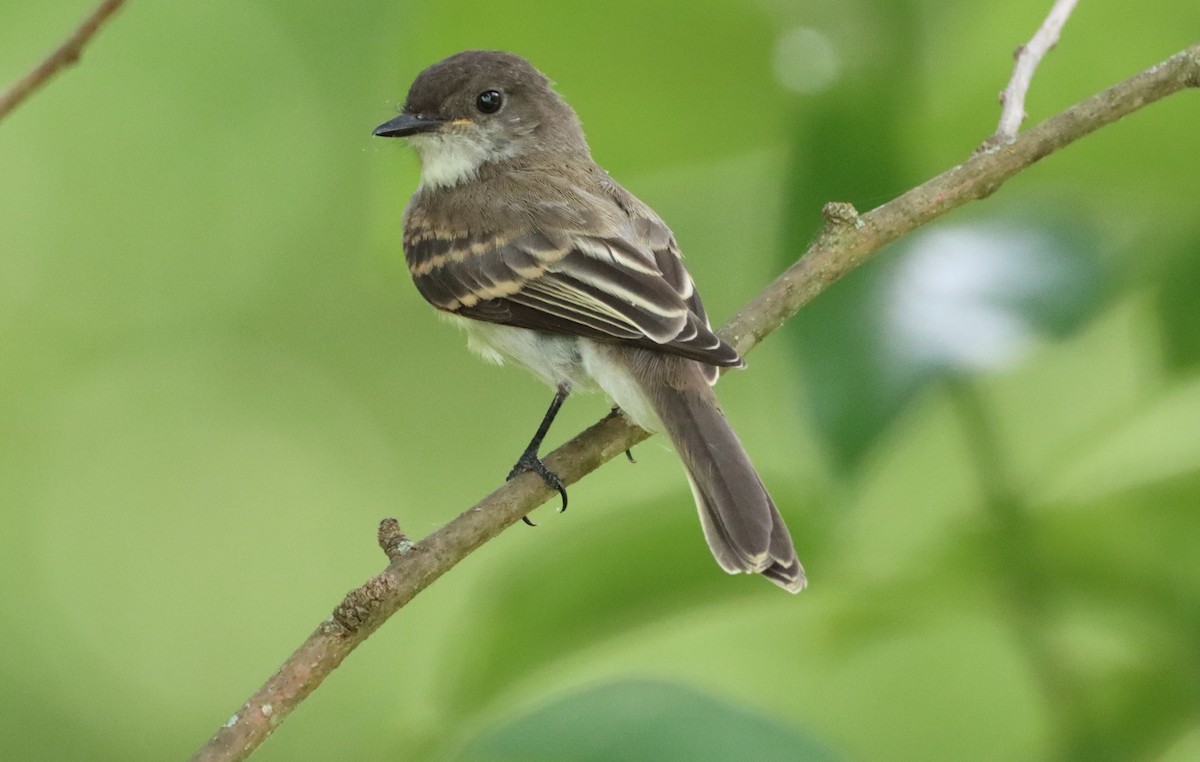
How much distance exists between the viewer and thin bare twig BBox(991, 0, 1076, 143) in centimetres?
244

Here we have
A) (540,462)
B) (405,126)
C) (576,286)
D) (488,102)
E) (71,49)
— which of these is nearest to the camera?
(71,49)

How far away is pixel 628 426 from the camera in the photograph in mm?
2809

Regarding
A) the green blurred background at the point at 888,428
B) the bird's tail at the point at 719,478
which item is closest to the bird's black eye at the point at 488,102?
the green blurred background at the point at 888,428

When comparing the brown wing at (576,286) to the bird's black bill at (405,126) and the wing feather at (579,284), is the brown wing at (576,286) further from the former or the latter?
the bird's black bill at (405,126)

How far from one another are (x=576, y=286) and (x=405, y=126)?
828 millimetres

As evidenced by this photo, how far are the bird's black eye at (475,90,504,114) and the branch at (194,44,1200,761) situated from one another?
1244mm

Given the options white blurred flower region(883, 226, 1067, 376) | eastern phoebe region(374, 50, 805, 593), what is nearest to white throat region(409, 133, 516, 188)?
eastern phoebe region(374, 50, 805, 593)

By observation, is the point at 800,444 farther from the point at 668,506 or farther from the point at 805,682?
the point at 805,682

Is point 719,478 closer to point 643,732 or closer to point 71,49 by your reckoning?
point 643,732

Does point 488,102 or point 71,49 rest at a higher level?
point 71,49

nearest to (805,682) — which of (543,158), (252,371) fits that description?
(543,158)

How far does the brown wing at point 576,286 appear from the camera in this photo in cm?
280

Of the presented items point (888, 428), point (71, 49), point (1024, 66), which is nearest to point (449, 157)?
point (1024, 66)

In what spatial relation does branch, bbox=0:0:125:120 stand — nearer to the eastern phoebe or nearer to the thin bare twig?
the eastern phoebe
